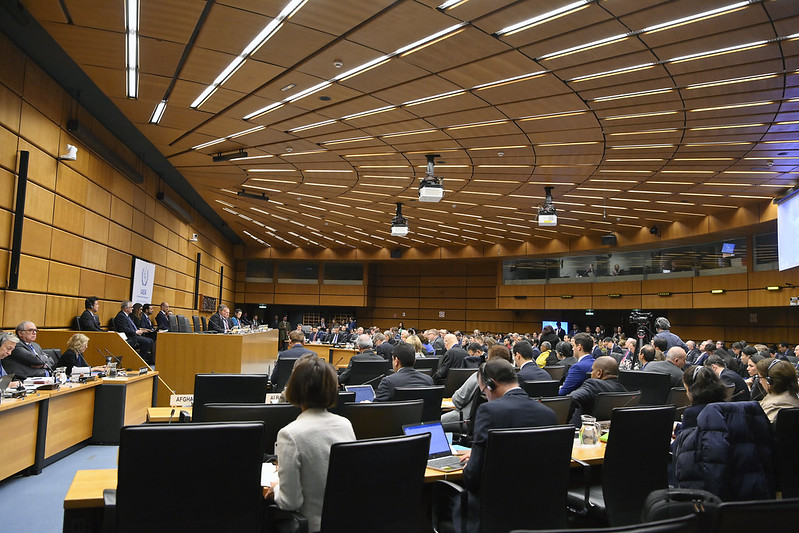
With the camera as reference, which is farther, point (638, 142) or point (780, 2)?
point (638, 142)

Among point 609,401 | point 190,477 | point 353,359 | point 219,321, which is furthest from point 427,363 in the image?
point 219,321

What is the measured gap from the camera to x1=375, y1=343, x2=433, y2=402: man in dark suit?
4.95 metres

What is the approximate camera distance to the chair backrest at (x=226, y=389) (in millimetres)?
4148

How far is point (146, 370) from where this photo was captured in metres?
8.34

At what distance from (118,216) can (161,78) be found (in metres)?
5.01

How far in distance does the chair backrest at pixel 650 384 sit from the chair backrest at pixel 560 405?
2.01 meters

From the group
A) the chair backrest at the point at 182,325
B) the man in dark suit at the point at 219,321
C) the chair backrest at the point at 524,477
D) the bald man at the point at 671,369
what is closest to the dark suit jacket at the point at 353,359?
the bald man at the point at 671,369

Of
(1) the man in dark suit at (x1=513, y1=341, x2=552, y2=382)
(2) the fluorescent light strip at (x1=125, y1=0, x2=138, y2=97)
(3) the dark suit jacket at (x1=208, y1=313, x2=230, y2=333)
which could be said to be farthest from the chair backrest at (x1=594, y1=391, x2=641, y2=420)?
(3) the dark suit jacket at (x1=208, y1=313, x2=230, y2=333)

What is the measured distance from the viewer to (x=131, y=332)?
10539mm

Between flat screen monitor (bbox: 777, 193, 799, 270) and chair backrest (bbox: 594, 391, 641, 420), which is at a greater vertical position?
flat screen monitor (bbox: 777, 193, 799, 270)

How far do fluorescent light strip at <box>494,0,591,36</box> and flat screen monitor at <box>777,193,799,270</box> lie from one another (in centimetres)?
762

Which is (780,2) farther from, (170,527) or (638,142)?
(170,527)

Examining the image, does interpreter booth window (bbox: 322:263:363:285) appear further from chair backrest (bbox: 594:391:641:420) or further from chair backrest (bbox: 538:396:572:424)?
chair backrest (bbox: 538:396:572:424)

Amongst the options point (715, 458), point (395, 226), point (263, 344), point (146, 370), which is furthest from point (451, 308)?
point (715, 458)
